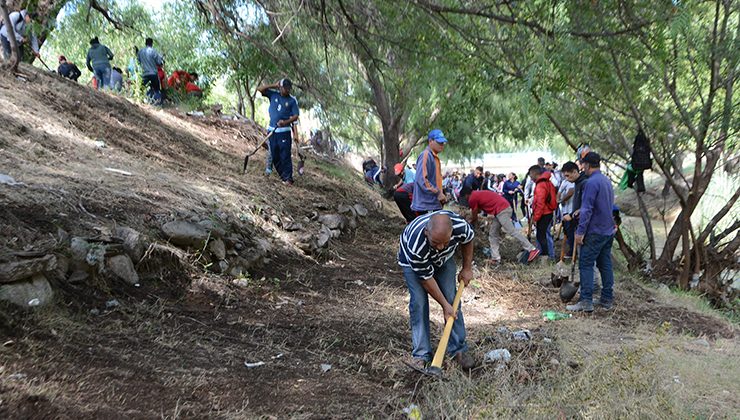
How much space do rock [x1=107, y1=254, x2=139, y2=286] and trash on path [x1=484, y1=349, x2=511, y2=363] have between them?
281 cm

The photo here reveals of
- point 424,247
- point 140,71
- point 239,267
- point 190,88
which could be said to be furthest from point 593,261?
point 190,88

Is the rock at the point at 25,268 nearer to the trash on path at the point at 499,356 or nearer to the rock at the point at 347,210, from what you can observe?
the trash on path at the point at 499,356

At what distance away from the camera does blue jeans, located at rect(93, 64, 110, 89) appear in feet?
39.7

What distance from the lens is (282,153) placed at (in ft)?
29.6

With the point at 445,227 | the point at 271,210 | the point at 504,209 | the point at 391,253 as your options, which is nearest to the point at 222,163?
the point at 271,210

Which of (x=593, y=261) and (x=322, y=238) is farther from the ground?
(x=593, y=261)

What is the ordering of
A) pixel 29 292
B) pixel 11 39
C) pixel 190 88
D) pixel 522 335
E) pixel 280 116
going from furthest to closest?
pixel 190 88, pixel 280 116, pixel 11 39, pixel 522 335, pixel 29 292

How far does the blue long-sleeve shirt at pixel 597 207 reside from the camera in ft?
19.0

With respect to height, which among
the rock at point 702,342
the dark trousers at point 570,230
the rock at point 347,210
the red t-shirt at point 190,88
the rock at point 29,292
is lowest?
the rock at point 29,292

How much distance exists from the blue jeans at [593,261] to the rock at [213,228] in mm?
3734

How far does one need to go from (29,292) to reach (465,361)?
2.92 m

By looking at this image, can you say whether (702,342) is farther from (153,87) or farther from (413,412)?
(153,87)

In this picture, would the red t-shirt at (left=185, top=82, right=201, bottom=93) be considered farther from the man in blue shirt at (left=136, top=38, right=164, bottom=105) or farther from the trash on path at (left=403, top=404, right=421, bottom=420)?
the trash on path at (left=403, top=404, right=421, bottom=420)

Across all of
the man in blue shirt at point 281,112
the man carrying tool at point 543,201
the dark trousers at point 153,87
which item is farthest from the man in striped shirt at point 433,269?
the dark trousers at point 153,87
